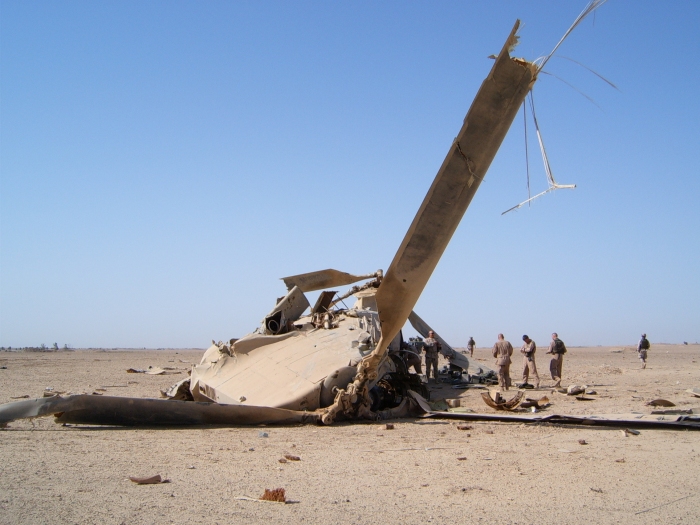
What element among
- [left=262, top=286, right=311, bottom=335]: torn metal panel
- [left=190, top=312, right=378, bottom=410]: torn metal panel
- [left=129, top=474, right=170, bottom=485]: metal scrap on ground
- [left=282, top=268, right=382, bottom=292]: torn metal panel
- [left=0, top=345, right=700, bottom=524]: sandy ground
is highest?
[left=282, top=268, right=382, bottom=292]: torn metal panel

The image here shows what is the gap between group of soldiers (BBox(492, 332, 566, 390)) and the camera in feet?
48.2

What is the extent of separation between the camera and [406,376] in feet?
37.0

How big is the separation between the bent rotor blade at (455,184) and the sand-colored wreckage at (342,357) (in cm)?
1

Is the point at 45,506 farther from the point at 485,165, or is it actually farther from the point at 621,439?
the point at 621,439

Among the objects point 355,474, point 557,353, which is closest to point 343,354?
point 355,474

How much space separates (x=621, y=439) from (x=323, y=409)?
13.4 ft

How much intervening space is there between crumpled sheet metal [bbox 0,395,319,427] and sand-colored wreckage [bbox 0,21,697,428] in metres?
0.01

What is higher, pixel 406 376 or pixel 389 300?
pixel 389 300

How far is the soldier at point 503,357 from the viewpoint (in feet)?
48.0

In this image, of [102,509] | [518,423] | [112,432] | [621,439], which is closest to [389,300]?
[518,423]

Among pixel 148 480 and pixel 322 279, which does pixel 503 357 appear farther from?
pixel 148 480

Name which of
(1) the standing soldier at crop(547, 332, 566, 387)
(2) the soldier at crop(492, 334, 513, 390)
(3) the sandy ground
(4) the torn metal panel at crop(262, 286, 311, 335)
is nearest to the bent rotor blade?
(3) the sandy ground

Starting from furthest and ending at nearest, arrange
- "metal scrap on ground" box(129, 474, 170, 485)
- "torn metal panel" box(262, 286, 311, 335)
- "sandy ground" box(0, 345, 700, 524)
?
"torn metal panel" box(262, 286, 311, 335) < "metal scrap on ground" box(129, 474, 170, 485) < "sandy ground" box(0, 345, 700, 524)

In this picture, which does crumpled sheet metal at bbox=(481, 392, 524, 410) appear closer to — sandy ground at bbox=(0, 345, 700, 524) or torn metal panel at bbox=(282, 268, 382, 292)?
sandy ground at bbox=(0, 345, 700, 524)
